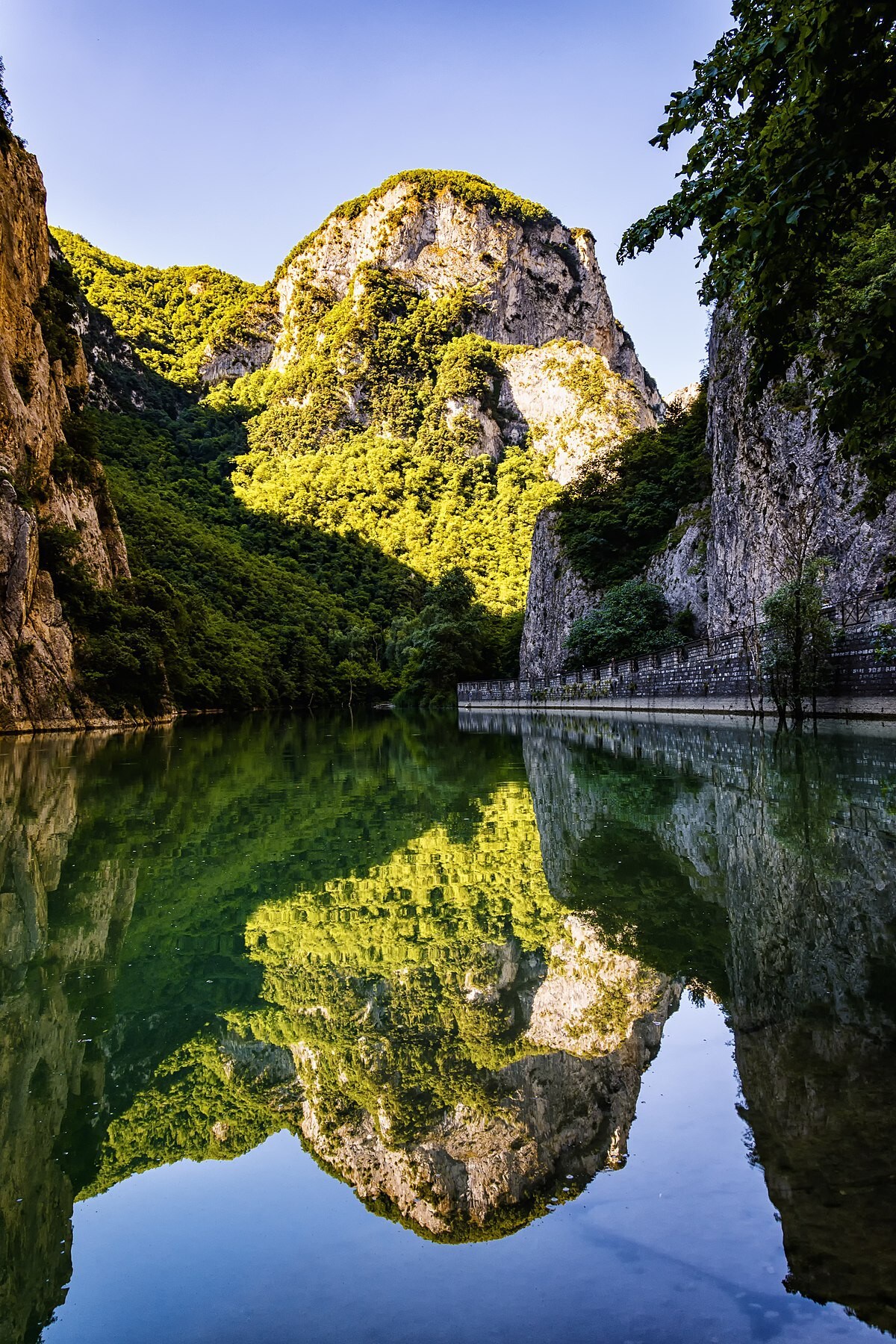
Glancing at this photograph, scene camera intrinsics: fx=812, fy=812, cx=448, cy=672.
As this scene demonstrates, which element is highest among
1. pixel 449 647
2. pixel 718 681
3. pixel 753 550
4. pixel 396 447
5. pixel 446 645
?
pixel 396 447

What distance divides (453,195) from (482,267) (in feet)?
46.8

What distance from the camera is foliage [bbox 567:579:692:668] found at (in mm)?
35344

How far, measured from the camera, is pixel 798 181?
417 centimetres

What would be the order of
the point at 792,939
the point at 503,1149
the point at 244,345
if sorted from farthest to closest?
the point at 244,345 < the point at 792,939 < the point at 503,1149

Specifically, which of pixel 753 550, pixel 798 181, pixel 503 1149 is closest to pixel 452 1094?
pixel 503 1149

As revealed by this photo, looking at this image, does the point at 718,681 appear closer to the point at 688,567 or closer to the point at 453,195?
the point at 688,567

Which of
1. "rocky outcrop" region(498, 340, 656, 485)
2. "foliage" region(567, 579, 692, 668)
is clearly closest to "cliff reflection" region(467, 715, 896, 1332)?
"foliage" region(567, 579, 692, 668)

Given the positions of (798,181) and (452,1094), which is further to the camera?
(798,181)

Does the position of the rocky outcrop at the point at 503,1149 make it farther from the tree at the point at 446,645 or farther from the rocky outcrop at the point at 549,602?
the tree at the point at 446,645

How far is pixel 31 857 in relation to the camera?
5914 millimetres

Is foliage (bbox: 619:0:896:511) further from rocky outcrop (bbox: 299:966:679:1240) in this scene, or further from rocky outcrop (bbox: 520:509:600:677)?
Answer: rocky outcrop (bbox: 520:509:600:677)

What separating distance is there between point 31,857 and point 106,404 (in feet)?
314

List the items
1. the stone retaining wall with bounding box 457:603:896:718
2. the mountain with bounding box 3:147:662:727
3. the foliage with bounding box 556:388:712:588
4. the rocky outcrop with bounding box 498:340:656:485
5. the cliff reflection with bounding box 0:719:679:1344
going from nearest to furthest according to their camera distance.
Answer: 1. the cliff reflection with bounding box 0:719:679:1344
2. the stone retaining wall with bounding box 457:603:896:718
3. the mountain with bounding box 3:147:662:727
4. the foliage with bounding box 556:388:712:588
5. the rocky outcrop with bounding box 498:340:656:485

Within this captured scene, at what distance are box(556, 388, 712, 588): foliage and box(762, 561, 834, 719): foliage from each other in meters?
22.9
